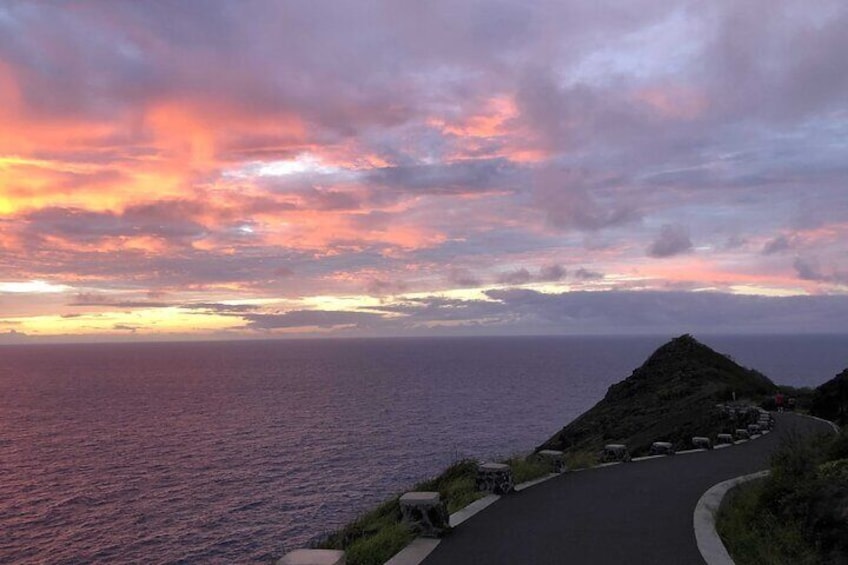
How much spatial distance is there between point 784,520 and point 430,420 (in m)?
58.3

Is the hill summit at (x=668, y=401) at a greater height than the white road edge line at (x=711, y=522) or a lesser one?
lesser

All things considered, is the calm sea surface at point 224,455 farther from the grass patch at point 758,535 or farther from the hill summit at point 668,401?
the grass patch at point 758,535

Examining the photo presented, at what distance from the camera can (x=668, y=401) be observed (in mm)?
44750

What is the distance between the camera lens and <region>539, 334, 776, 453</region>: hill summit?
111 ft

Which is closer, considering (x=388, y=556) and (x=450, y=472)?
(x=388, y=556)

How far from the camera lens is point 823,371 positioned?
139 metres

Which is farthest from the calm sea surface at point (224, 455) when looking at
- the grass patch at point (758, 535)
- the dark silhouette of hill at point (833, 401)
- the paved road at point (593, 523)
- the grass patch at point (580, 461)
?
the dark silhouette of hill at point (833, 401)

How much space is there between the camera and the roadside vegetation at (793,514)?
915 cm

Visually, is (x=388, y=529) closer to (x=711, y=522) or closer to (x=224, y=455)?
(x=711, y=522)

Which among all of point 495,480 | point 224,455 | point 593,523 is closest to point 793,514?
point 593,523

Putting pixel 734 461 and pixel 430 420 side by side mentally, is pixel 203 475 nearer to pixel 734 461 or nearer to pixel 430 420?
pixel 430 420

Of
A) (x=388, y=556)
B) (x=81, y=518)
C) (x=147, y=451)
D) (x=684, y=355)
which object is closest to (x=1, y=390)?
(x=147, y=451)

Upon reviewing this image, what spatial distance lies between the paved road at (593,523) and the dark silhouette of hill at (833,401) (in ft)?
60.7

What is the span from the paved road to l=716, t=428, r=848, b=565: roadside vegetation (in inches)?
30.2
